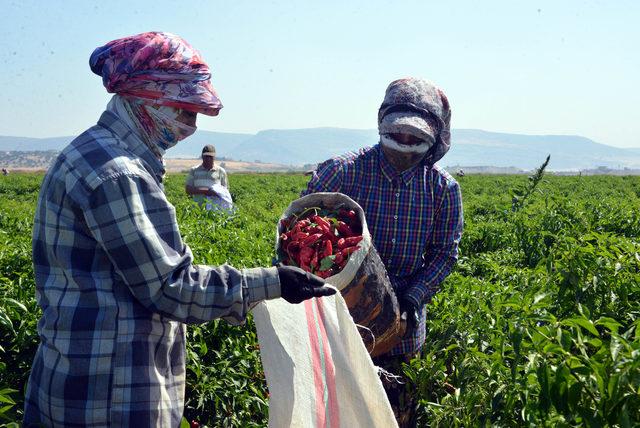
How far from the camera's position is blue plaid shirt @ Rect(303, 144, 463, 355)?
2.91 metres

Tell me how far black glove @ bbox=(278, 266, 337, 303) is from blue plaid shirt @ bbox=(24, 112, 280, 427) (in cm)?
15

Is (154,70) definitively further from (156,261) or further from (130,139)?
(156,261)

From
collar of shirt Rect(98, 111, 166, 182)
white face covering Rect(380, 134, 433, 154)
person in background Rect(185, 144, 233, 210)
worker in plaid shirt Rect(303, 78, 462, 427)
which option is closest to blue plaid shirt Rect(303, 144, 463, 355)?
worker in plaid shirt Rect(303, 78, 462, 427)

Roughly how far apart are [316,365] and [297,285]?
1.41 feet

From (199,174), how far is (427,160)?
570 cm

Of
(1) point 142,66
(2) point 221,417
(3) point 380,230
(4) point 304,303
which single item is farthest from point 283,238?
(2) point 221,417

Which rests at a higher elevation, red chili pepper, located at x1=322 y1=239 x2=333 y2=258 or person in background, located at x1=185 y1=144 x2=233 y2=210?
red chili pepper, located at x1=322 y1=239 x2=333 y2=258

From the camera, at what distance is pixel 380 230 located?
2.92 meters

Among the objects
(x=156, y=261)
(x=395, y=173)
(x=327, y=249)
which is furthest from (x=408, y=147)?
(x=156, y=261)

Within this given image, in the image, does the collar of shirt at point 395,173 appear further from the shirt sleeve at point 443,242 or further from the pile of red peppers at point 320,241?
the pile of red peppers at point 320,241

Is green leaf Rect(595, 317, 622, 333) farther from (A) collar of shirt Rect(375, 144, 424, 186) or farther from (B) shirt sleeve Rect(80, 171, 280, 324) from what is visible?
(A) collar of shirt Rect(375, 144, 424, 186)

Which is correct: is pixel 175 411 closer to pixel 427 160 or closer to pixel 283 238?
pixel 283 238

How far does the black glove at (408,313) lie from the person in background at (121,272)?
1.03 metres

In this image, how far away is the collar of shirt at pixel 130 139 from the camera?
6.03 ft
